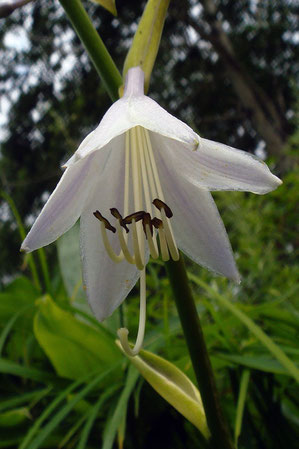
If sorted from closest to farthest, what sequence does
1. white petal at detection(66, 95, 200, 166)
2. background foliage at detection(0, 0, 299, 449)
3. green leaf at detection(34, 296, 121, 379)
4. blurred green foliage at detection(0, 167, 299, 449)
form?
1. white petal at detection(66, 95, 200, 166)
2. blurred green foliage at detection(0, 167, 299, 449)
3. green leaf at detection(34, 296, 121, 379)
4. background foliage at detection(0, 0, 299, 449)

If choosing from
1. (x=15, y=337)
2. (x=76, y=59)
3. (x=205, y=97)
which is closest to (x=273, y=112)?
(x=205, y=97)

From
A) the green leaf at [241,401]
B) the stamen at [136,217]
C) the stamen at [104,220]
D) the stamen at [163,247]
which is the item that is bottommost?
the green leaf at [241,401]

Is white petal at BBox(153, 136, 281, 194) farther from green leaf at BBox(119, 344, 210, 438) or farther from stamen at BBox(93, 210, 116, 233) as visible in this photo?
green leaf at BBox(119, 344, 210, 438)

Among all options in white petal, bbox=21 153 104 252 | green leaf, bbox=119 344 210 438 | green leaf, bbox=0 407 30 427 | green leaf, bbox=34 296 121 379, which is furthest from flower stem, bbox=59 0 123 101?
green leaf, bbox=0 407 30 427

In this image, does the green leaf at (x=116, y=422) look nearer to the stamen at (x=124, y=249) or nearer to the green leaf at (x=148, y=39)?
the stamen at (x=124, y=249)

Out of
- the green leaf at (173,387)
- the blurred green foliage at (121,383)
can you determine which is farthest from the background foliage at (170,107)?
the green leaf at (173,387)

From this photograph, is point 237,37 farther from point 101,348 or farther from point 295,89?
point 101,348

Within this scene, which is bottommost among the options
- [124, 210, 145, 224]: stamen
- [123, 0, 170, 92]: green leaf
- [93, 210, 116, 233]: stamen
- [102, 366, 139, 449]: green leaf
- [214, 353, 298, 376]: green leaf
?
[214, 353, 298, 376]: green leaf
